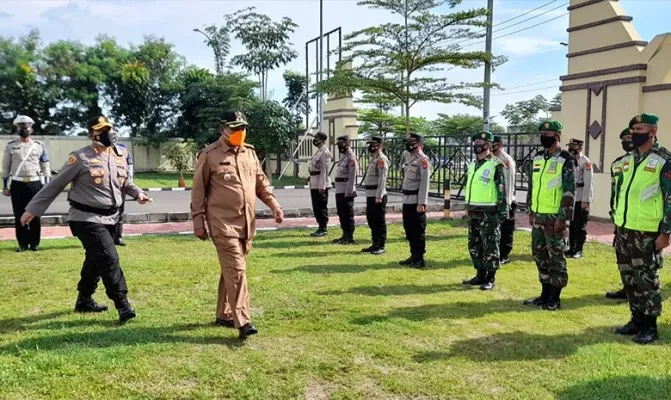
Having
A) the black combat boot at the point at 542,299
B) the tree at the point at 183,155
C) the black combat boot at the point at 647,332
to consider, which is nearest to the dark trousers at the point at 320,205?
the black combat boot at the point at 542,299

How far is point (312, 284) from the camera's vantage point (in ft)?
21.8

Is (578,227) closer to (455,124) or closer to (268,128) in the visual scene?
(268,128)

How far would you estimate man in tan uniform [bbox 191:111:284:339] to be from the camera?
4602 mm

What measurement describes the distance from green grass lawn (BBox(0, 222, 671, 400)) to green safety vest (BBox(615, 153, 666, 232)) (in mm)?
1014

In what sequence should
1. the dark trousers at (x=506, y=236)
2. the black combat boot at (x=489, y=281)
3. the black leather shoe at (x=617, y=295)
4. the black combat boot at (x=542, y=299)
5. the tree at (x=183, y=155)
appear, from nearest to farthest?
the black combat boot at (x=542, y=299)
the black leather shoe at (x=617, y=295)
the black combat boot at (x=489, y=281)
the dark trousers at (x=506, y=236)
the tree at (x=183, y=155)

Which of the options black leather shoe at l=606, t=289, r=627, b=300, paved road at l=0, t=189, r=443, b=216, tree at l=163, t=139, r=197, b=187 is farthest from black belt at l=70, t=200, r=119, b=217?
tree at l=163, t=139, r=197, b=187

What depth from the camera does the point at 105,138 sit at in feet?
16.8

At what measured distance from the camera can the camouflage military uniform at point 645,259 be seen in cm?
457

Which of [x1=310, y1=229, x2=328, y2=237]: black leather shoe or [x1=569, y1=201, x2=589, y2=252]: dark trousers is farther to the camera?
[x1=310, y1=229, x2=328, y2=237]: black leather shoe

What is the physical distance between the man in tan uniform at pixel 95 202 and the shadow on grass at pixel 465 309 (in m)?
2.22

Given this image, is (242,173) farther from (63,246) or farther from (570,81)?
(570,81)

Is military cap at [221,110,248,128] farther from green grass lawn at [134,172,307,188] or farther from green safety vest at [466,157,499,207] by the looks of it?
green grass lawn at [134,172,307,188]

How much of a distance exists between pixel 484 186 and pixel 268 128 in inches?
762

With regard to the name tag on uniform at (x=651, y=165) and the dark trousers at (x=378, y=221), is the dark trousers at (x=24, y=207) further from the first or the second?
the name tag on uniform at (x=651, y=165)
